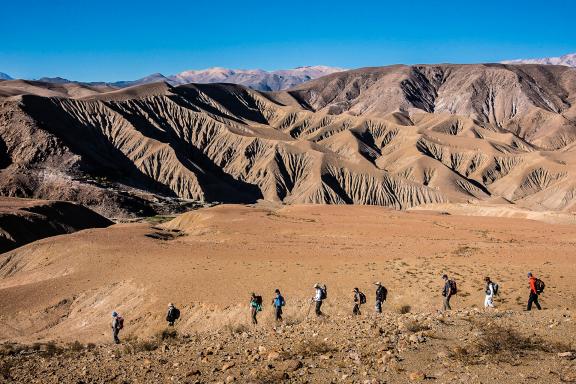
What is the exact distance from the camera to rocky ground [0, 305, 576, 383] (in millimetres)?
11336

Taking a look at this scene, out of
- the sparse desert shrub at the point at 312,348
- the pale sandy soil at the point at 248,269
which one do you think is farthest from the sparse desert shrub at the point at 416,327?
the pale sandy soil at the point at 248,269

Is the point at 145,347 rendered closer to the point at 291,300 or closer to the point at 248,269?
the point at 291,300

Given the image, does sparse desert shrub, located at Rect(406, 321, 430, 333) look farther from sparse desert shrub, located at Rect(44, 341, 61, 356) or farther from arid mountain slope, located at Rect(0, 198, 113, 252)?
arid mountain slope, located at Rect(0, 198, 113, 252)

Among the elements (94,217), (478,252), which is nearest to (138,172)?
(94,217)

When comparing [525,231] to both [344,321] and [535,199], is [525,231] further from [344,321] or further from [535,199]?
[535,199]

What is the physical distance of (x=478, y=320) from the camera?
14883 mm

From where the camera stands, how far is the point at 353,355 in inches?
496

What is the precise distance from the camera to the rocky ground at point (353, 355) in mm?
11336

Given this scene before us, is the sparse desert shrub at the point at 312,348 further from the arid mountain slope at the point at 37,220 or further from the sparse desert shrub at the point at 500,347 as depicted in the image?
the arid mountain slope at the point at 37,220

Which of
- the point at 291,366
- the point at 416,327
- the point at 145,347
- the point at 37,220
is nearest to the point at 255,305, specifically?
the point at 145,347

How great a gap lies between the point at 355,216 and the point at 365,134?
4366 inches

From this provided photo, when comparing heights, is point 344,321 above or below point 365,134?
below

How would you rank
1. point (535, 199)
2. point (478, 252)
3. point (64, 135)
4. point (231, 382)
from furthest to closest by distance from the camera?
point (535, 199), point (64, 135), point (478, 252), point (231, 382)

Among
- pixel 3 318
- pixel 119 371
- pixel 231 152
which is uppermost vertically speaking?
pixel 231 152
